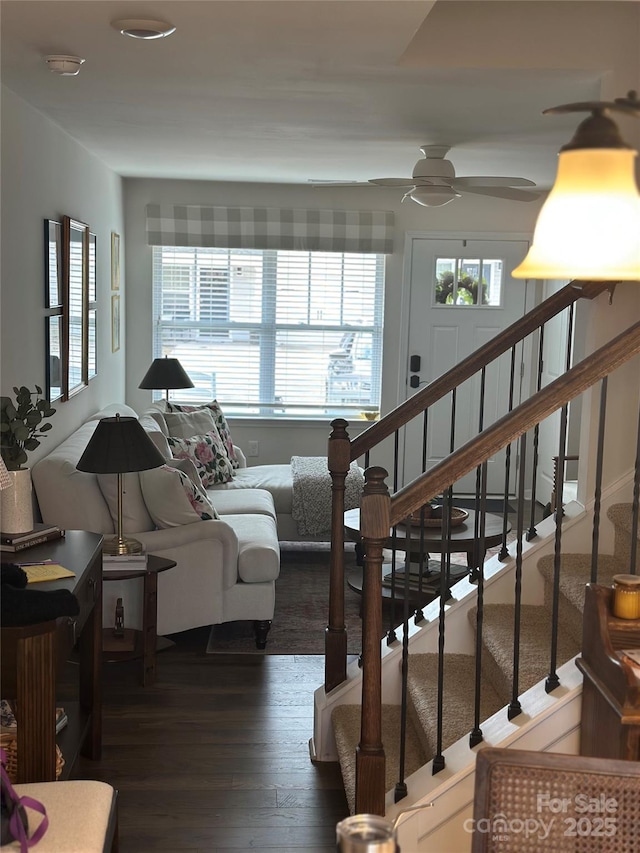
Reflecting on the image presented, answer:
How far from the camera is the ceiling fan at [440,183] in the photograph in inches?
185

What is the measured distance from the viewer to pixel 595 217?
4.02 feet

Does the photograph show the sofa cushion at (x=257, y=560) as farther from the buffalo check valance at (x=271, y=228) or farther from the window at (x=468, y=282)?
the window at (x=468, y=282)

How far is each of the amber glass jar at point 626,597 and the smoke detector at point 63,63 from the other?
254cm

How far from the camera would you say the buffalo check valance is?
24.6 ft

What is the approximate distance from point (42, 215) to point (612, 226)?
3.77 metres

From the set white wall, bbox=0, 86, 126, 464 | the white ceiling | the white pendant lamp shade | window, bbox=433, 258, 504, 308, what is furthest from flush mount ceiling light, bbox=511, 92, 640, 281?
window, bbox=433, 258, 504, 308

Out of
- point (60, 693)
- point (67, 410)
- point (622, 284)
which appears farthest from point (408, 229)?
point (60, 693)

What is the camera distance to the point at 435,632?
3.26 m

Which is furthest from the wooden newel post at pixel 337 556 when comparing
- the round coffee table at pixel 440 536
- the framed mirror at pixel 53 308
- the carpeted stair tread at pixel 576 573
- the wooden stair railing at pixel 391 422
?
the framed mirror at pixel 53 308

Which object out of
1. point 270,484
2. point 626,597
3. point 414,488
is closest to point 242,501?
point 270,484

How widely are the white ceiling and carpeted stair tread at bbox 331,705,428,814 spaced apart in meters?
2.17

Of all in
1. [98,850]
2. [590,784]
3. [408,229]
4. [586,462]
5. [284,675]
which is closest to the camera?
[590,784]

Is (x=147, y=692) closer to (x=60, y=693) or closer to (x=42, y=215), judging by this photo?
(x=60, y=693)

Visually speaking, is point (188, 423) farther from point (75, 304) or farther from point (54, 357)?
point (54, 357)
